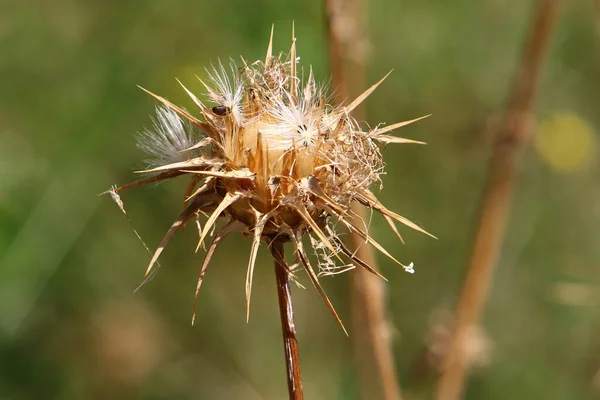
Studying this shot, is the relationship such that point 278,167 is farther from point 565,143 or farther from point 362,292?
point 565,143

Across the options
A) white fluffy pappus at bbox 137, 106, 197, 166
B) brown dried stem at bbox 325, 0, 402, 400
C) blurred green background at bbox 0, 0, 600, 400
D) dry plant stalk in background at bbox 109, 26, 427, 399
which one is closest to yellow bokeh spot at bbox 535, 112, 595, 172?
blurred green background at bbox 0, 0, 600, 400

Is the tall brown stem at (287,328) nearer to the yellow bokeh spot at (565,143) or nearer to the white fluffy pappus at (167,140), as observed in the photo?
the white fluffy pappus at (167,140)

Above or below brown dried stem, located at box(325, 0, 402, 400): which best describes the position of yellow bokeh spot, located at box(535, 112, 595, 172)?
above

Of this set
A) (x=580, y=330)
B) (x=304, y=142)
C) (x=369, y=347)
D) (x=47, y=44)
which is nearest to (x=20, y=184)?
(x=47, y=44)

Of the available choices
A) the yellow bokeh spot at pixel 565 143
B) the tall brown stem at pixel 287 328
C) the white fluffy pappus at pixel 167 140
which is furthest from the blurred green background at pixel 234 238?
the tall brown stem at pixel 287 328

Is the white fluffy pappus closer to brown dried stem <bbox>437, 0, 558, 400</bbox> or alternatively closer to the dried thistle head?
the dried thistle head

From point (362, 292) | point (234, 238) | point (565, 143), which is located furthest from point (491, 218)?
point (234, 238)
